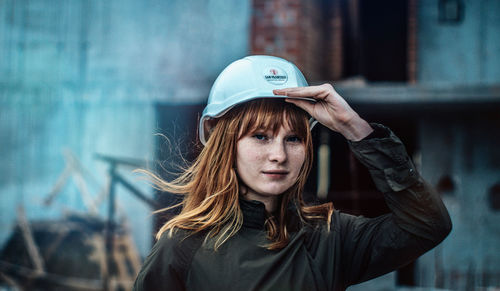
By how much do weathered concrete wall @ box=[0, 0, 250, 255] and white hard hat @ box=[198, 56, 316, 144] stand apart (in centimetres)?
318

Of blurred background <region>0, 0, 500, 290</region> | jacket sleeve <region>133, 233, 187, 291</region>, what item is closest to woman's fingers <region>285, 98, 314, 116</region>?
jacket sleeve <region>133, 233, 187, 291</region>

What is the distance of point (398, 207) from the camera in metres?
1.65

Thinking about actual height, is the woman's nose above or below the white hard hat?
below

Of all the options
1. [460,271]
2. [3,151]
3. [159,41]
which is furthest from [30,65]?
[460,271]

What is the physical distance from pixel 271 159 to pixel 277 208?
0.26 metres

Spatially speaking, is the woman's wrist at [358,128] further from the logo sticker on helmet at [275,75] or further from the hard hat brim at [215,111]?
the logo sticker on helmet at [275,75]

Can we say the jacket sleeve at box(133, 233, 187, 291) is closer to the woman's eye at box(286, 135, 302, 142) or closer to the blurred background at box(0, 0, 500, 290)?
the woman's eye at box(286, 135, 302, 142)

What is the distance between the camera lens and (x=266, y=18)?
464 cm

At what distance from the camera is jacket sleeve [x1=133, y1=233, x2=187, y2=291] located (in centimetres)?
167

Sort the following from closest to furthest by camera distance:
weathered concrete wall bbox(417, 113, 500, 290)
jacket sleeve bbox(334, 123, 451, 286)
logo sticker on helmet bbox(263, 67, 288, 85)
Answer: jacket sleeve bbox(334, 123, 451, 286) → logo sticker on helmet bbox(263, 67, 288, 85) → weathered concrete wall bbox(417, 113, 500, 290)

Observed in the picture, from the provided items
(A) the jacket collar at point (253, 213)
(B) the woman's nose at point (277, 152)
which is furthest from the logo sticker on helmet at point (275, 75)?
(A) the jacket collar at point (253, 213)

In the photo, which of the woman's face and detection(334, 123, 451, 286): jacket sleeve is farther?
the woman's face

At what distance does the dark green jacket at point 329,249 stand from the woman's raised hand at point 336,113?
40mm

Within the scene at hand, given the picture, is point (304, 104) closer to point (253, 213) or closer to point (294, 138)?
point (294, 138)
